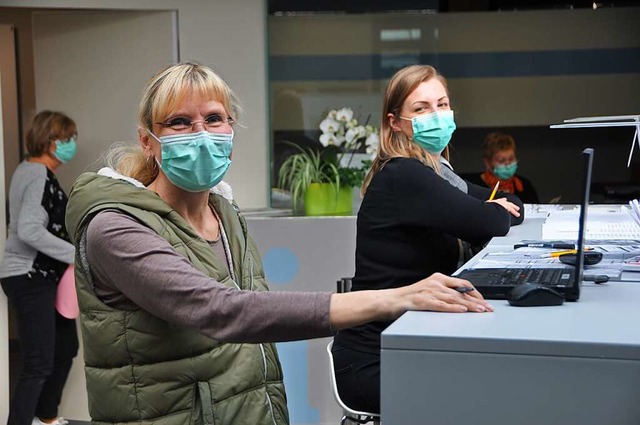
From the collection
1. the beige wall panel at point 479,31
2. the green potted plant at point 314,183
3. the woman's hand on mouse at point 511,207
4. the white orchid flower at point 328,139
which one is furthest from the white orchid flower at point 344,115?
the woman's hand on mouse at point 511,207

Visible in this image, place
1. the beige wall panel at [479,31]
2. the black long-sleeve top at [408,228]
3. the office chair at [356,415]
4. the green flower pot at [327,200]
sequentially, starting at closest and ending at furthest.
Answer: the office chair at [356,415] < the black long-sleeve top at [408,228] < the green flower pot at [327,200] < the beige wall panel at [479,31]

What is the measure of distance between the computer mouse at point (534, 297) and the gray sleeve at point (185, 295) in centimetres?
31

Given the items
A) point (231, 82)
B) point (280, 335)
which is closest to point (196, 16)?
point (231, 82)

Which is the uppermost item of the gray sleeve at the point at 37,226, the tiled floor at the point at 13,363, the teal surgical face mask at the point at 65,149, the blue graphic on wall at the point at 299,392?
the teal surgical face mask at the point at 65,149

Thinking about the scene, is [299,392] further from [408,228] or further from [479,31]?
A: [479,31]

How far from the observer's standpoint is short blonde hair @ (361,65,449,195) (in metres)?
3.00

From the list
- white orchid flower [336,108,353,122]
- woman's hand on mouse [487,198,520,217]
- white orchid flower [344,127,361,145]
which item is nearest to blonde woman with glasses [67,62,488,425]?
woman's hand on mouse [487,198,520,217]

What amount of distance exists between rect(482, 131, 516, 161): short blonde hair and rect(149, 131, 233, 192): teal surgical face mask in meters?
3.62

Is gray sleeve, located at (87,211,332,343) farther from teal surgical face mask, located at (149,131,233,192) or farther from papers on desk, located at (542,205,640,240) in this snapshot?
papers on desk, located at (542,205,640,240)

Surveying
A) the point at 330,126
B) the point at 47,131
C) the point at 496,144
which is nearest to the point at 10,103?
the point at 47,131

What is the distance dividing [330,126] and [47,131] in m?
1.40

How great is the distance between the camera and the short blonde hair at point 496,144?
18.2ft

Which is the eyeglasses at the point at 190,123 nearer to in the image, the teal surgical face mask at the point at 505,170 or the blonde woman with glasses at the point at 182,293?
the blonde woman with glasses at the point at 182,293

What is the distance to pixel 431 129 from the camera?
312cm
